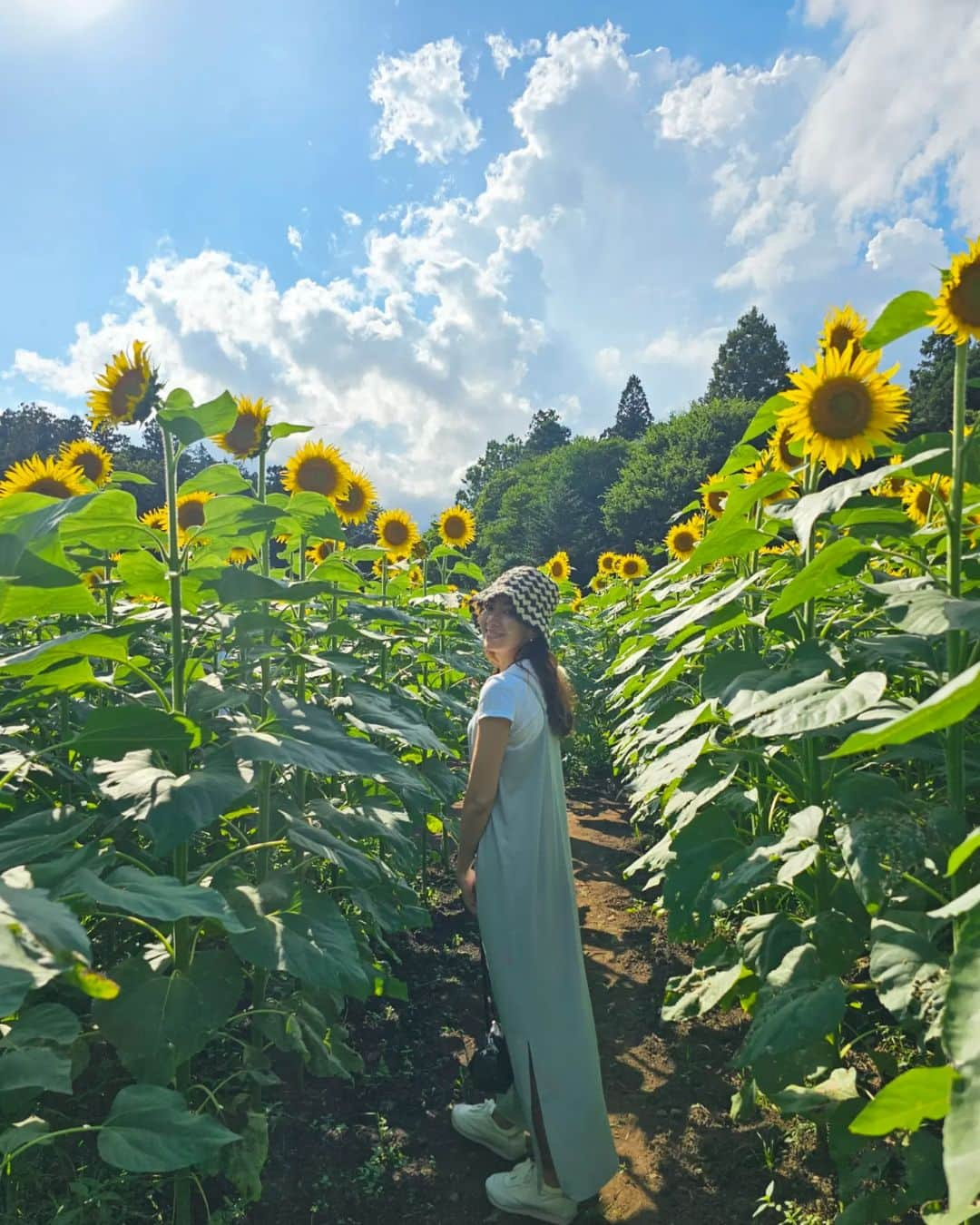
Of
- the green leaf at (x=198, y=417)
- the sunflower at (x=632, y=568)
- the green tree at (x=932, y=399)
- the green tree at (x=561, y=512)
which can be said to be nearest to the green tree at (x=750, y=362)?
the green tree at (x=561, y=512)

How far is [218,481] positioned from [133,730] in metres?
0.76

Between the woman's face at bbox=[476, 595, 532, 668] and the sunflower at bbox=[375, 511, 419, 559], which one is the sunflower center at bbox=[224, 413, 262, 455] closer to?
the woman's face at bbox=[476, 595, 532, 668]

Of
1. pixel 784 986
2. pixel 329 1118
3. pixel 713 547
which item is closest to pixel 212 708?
pixel 713 547

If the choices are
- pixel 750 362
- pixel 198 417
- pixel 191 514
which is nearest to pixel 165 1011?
pixel 198 417

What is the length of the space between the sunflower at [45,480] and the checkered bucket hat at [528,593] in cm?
165

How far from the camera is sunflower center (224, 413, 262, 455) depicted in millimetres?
3119

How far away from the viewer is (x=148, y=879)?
53.1 inches

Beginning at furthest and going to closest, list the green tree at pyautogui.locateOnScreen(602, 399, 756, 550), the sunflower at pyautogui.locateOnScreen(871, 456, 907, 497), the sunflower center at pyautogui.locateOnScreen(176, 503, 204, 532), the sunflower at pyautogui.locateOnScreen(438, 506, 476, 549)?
the green tree at pyautogui.locateOnScreen(602, 399, 756, 550) < the sunflower at pyautogui.locateOnScreen(438, 506, 476, 549) < the sunflower center at pyautogui.locateOnScreen(176, 503, 204, 532) < the sunflower at pyautogui.locateOnScreen(871, 456, 907, 497)

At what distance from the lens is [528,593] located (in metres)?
2.94

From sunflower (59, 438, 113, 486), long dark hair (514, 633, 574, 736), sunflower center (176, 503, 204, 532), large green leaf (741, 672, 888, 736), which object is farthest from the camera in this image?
sunflower center (176, 503, 204, 532)

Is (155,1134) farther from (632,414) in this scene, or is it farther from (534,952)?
(632,414)

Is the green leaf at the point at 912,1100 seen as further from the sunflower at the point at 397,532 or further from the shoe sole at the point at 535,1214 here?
the sunflower at the point at 397,532

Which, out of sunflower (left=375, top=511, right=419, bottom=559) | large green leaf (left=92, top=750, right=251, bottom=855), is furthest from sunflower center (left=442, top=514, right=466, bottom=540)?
large green leaf (left=92, top=750, right=251, bottom=855)

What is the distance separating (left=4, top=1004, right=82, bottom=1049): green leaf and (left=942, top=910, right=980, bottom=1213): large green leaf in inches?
47.8
